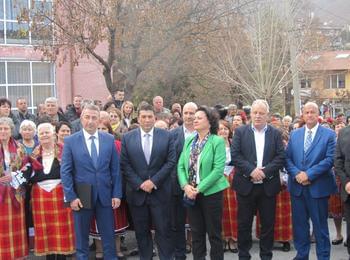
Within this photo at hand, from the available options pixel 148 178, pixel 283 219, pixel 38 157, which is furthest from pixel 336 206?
pixel 38 157

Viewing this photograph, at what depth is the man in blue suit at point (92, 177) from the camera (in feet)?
19.4

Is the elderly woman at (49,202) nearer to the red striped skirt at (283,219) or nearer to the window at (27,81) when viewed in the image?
the red striped skirt at (283,219)

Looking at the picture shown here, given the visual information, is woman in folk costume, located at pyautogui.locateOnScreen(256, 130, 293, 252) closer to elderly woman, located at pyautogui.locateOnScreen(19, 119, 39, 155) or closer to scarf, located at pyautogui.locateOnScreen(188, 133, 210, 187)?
scarf, located at pyautogui.locateOnScreen(188, 133, 210, 187)

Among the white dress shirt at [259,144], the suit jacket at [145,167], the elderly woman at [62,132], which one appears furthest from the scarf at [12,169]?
the white dress shirt at [259,144]

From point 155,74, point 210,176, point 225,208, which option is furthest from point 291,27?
point 210,176

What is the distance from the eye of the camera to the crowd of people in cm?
592

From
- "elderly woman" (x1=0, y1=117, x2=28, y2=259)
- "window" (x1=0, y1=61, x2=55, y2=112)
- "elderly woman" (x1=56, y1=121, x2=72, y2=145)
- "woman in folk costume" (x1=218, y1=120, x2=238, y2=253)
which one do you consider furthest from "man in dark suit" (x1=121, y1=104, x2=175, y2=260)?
"window" (x1=0, y1=61, x2=55, y2=112)

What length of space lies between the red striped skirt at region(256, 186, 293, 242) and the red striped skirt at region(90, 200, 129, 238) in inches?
74.4

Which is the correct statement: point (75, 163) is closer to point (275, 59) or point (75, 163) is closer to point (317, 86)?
point (275, 59)

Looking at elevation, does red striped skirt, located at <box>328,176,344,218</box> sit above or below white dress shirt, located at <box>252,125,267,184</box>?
below

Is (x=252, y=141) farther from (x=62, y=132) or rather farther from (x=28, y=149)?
(x=28, y=149)

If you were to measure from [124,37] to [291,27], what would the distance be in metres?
9.96

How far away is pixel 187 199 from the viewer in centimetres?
588

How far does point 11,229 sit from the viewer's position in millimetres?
6113
